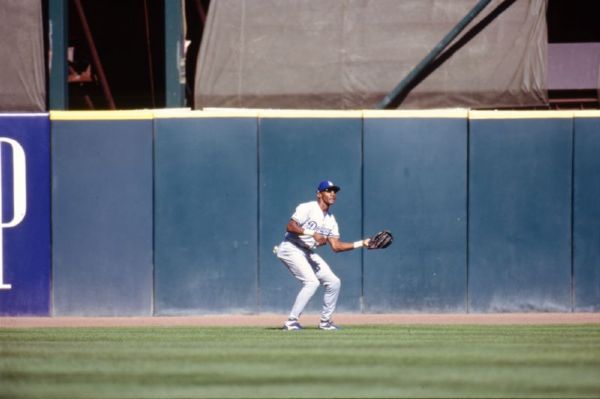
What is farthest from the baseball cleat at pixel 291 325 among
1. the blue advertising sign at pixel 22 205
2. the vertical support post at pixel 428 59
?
the vertical support post at pixel 428 59

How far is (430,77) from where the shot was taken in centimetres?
1833

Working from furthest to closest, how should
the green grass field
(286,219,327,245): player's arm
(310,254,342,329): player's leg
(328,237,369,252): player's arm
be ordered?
1. (310,254,342,329): player's leg
2. (286,219,327,245): player's arm
3. (328,237,369,252): player's arm
4. the green grass field

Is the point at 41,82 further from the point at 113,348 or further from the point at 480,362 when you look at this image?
the point at 480,362

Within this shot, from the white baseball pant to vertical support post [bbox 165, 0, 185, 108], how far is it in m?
5.24

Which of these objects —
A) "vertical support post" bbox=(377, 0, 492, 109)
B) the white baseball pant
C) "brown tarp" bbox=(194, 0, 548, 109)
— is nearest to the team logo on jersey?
the white baseball pant

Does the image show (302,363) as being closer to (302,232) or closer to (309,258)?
(302,232)

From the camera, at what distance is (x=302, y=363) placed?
10.5 m

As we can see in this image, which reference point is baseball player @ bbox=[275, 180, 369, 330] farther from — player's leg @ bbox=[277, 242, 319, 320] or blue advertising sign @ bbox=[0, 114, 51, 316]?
blue advertising sign @ bbox=[0, 114, 51, 316]

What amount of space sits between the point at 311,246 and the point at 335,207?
2.92 meters

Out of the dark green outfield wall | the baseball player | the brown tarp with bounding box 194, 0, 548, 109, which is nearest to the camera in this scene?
the baseball player

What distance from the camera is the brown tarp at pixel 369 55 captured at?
720 inches

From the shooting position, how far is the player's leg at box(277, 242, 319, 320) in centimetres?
1402

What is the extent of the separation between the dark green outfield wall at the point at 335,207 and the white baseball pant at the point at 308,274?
2.85 meters

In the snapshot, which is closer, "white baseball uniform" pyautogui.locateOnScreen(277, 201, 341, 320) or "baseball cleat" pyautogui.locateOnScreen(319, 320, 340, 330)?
A: "white baseball uniform" pyautogui.locateOnScreen(277, 201, 341, 320)
